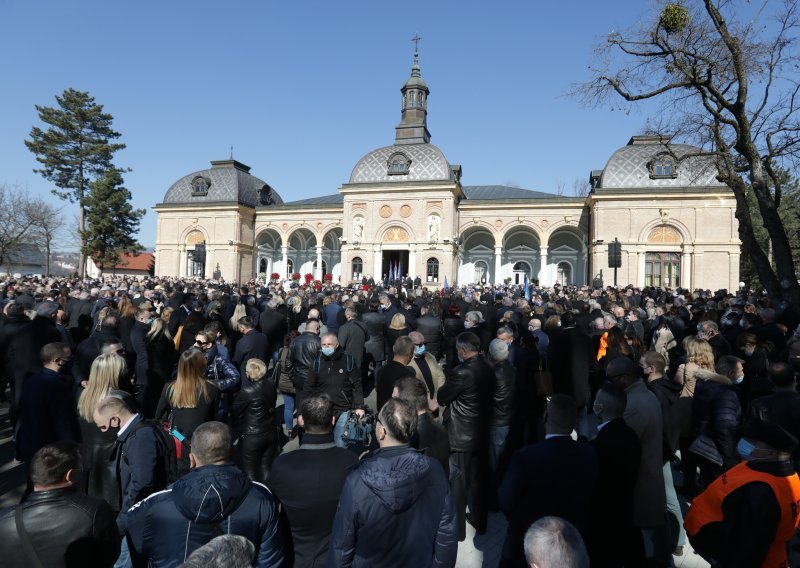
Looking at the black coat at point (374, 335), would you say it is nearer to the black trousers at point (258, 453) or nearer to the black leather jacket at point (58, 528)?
the black trousers at point (258, 453)

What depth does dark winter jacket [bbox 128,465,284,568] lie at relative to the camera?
7.32ft

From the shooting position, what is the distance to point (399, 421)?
264cm

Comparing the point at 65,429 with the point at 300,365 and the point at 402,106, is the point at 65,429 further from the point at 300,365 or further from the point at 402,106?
the point at 402,106

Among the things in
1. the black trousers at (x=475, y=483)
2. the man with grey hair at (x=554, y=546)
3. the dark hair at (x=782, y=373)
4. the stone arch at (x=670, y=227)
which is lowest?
the black trousers at (x=475, y=483)

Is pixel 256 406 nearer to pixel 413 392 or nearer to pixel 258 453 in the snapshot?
pixel 258 453

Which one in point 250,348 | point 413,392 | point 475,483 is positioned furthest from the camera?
point 250,348

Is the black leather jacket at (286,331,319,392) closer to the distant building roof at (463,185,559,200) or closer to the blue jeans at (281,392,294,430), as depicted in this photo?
the blue jeans at (281,392,294,430)

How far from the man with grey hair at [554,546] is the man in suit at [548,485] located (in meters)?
0.99

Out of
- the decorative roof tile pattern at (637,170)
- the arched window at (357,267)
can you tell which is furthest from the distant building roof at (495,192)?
the arched window at (357,267)

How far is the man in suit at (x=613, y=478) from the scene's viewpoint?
3385 mm

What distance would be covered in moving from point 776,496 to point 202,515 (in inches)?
117

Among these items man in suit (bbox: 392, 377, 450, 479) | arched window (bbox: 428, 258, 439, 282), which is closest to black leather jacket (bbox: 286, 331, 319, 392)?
man in suit (bbox: 392, 377, 450, 479)

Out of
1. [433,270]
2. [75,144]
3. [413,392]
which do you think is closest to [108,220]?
[75,144]

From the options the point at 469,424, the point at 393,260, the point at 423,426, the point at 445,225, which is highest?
the point at 445,225
